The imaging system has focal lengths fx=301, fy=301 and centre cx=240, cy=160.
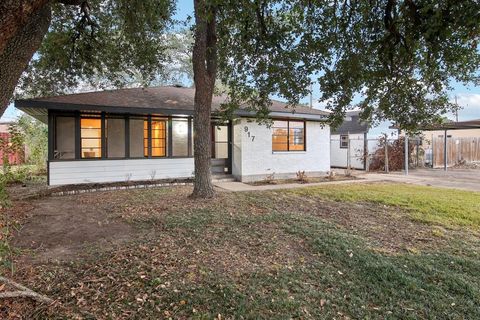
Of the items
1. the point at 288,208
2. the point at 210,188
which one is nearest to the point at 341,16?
the point at 288,208

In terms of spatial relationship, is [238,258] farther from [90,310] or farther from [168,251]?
[90,310]

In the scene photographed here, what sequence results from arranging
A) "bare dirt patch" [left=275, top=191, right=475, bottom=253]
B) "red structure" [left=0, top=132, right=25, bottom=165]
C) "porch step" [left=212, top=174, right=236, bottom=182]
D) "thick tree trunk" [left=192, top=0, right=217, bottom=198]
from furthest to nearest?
"porch step" [left=212, top=174, right=236, bottom=182] → "red structure" [left=0, top=132, right=25, bottom=165] → "thick tree trunk" [left=192, top=0, right=217, bottom=198] → "bare dirt patch" [left=275, top=191, right=475, bottom=253]

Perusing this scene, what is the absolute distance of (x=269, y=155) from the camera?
1244cm

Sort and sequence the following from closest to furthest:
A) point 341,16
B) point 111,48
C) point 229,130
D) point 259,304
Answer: point 259,304 → point 341,16 → point 111,48 → point 229,130

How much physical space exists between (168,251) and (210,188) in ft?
11.4

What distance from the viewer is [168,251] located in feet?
13.3

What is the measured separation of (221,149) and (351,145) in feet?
28.6

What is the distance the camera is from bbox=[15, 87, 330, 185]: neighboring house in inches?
A: 376

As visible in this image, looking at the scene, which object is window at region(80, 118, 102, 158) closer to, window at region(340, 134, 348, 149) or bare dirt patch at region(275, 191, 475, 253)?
bare dirt patch at region(275, 191, 475, 253)

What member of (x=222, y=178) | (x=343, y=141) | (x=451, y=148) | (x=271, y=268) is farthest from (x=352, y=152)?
(x=271, y=268)

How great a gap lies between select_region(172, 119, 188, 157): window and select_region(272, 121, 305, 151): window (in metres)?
3.70

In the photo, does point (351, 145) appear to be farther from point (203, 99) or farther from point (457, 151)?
point (203, 99)

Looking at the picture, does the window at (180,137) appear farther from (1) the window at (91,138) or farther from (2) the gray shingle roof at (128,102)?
(1) the window at (91,138)

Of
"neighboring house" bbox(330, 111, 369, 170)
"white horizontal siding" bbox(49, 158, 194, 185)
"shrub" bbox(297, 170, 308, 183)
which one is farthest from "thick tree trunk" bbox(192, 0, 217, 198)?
"neighboring house" bbox(330, 111, 369, 170)
